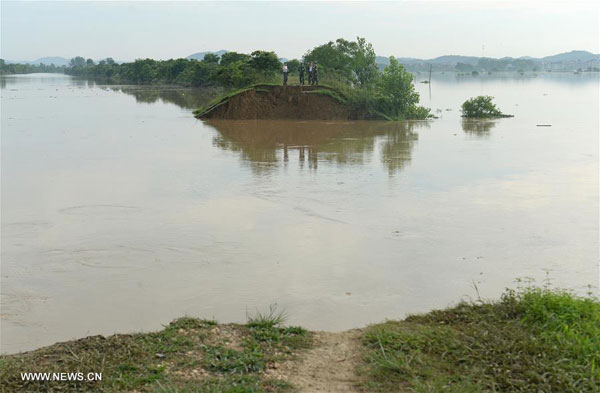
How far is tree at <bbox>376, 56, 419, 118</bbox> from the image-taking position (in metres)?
26.2

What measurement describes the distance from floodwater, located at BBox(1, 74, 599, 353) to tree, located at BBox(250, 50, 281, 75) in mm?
14985

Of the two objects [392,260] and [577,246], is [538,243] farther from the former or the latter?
[392,260]

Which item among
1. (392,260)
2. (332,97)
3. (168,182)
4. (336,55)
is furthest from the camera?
(336,55)

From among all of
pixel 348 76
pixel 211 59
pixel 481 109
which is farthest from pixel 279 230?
pixel 211 59

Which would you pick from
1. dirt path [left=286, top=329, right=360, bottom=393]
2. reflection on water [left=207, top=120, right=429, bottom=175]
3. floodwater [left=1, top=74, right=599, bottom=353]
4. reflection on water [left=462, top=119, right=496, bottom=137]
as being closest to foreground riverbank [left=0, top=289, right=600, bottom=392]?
dirt path [left=286, top=329, right=360, bottom=393]

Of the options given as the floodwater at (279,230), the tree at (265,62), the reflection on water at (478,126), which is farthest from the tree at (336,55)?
the floodwater at (279,230)

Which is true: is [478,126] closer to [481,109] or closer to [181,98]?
[481,109]

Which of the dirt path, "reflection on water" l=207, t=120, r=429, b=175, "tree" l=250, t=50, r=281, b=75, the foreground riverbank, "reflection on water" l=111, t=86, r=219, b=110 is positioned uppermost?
"tree" l=250, t=50, r=281, b=75

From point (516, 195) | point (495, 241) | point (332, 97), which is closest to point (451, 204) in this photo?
point (516, 195)

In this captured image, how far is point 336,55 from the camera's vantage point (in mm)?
37188

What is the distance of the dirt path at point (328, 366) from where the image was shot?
420 centimetres

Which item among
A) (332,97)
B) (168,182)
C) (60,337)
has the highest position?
(332,97)

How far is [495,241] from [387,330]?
3.68m

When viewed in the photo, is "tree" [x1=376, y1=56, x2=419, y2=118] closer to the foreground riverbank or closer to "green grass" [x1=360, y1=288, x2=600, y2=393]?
"green grass" [x1=360, y1=288, x2=600, y2=393]
